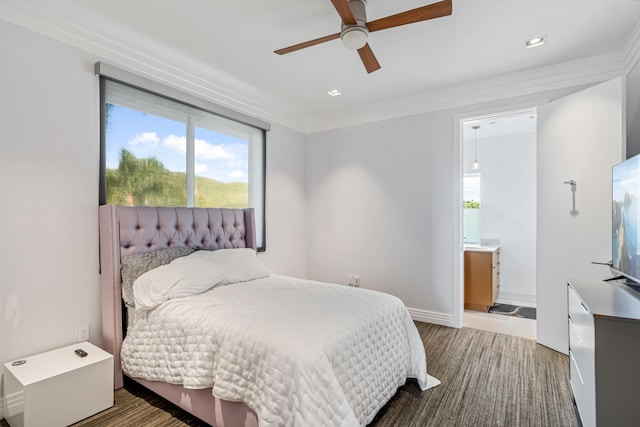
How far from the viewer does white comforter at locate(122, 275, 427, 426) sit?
148 cm

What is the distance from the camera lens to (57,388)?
6.21 ft

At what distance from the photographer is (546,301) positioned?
310 centimetres

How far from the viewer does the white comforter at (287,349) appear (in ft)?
4.84

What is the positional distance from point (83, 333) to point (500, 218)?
17.6ft

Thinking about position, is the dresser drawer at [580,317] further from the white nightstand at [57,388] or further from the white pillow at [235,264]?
the white nightstand at [57,388]

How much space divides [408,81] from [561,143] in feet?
5.09

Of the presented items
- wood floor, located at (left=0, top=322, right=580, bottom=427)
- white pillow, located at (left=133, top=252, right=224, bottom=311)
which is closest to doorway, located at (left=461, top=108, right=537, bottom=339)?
wood floor, located at (left=0, top=322, right=580, bottom=427)

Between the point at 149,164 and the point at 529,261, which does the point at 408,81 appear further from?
the point at 529,261

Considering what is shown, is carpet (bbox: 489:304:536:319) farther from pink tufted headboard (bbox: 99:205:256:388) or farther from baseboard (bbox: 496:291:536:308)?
pink tufted headboard (bbox: 99:205:256:388)

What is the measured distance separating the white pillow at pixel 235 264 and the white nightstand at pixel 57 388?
0.94 m

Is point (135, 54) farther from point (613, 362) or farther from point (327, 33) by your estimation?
point (613, 362)

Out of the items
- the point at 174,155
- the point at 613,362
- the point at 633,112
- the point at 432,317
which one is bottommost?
the point at 432,317

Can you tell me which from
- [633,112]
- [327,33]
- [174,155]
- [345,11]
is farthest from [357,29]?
[633,112]

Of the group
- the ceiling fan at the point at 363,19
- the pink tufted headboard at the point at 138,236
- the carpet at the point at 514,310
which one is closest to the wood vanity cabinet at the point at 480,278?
the carpet at the point at 514,310
